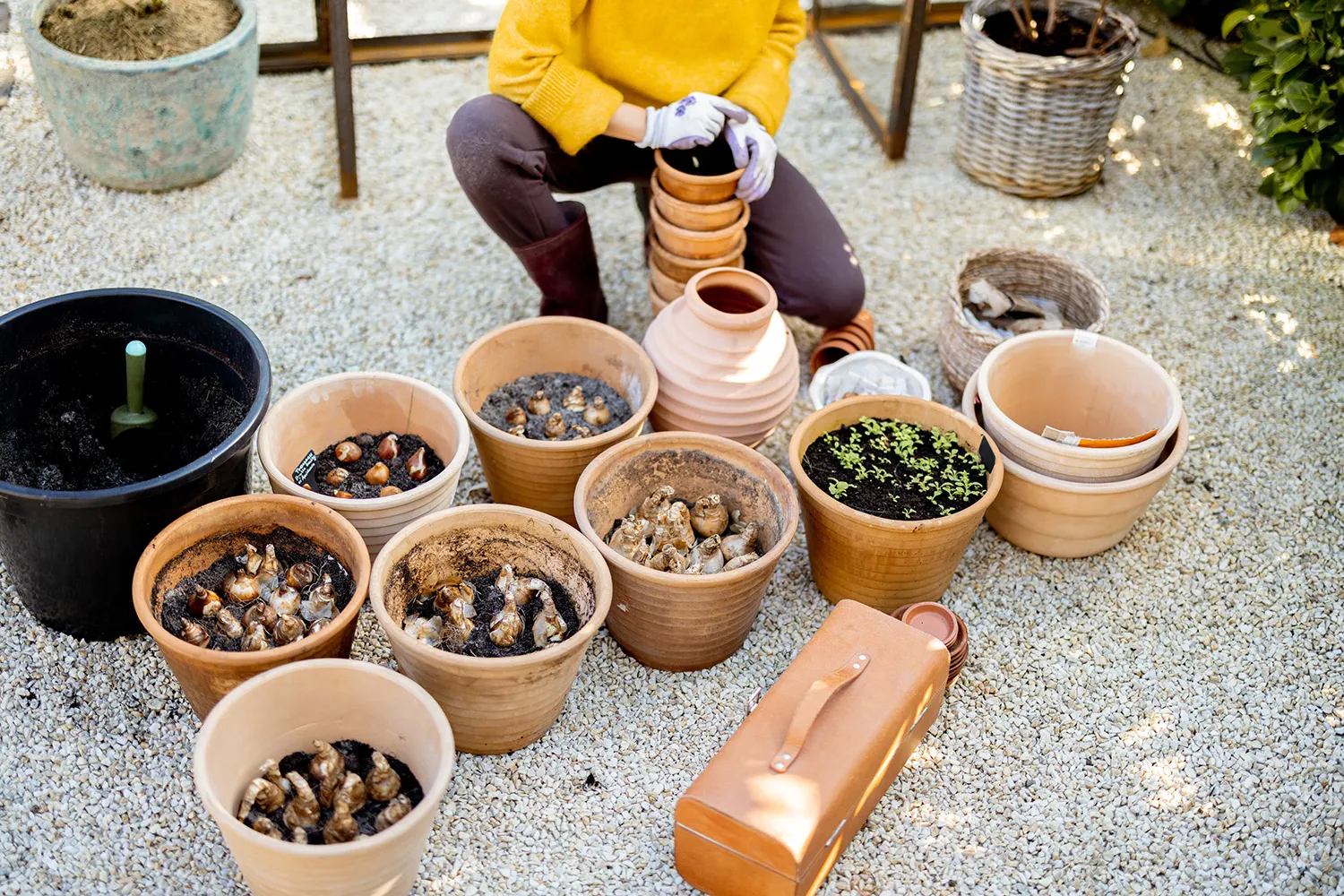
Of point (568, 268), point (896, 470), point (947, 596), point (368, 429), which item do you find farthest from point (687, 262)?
point (947, 596)

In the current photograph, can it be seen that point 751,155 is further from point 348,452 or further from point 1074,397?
point 348,452

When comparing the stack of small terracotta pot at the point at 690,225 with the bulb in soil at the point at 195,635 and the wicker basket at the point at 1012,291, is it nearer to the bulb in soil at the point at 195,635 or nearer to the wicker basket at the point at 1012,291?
the wicker basket at the point at 1012,291

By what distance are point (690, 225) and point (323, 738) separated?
137 centimetres

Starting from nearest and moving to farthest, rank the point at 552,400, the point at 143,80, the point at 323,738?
the point at 323,738, the point at 552,400, the point at 143,80

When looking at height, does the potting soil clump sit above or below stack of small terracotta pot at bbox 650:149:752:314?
below

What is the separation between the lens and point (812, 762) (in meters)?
2.02

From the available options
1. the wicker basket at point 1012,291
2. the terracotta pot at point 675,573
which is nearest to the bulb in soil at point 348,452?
the terracotta pot at point 675,573

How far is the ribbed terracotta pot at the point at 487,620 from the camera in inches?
82.5

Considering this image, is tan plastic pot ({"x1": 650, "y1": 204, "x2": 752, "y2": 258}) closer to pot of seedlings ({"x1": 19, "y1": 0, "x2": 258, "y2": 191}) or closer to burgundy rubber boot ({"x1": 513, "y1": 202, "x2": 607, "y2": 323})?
burgundy rubber boot ({"x1": 513, "y1": 202, "x2": 607, "y2": 323})

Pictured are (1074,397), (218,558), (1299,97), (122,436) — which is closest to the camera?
(218,558)

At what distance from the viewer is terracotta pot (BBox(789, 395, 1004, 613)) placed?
7.98 feet

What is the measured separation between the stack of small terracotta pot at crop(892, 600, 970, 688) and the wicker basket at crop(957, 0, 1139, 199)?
5.76ft

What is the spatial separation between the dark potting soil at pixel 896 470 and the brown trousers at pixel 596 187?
50cm

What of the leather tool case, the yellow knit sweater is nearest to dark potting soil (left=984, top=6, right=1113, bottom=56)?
the yellow knit sweater
